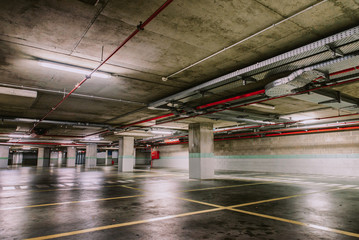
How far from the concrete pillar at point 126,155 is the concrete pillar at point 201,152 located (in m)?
9.55

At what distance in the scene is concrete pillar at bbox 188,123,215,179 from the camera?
14.5m

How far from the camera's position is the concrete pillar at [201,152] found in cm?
1446

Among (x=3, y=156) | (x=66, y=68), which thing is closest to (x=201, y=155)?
(x=66, y=68)

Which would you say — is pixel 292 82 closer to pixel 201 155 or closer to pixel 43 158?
pixel 201 155

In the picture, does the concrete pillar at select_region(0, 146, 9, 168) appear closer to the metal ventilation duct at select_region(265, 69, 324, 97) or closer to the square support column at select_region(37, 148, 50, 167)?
the square support column at select_region(37, 148, 50, 167)

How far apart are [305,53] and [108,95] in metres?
7.09

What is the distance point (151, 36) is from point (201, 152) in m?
10.4

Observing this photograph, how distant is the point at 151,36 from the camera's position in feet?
16.5

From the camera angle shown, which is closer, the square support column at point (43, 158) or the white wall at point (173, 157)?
the white wall at point (173, 157)

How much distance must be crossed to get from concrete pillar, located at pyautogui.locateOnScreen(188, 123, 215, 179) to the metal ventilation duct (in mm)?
7983

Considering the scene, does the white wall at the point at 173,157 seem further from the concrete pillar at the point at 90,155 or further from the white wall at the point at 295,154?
the concrete pillar at the point at 90,155

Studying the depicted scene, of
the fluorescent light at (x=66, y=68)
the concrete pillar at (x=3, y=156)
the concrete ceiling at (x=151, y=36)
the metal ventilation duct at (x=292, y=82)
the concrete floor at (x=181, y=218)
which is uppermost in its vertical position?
the concrete ceiling at (x=151, y=36)

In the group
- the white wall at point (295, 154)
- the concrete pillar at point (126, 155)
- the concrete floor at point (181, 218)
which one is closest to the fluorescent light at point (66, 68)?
the concrete floor at point (181, 218)

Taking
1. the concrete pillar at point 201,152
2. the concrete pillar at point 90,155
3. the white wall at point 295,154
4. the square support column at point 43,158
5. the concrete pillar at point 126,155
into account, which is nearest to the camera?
the concrete pillar at point 201,152
